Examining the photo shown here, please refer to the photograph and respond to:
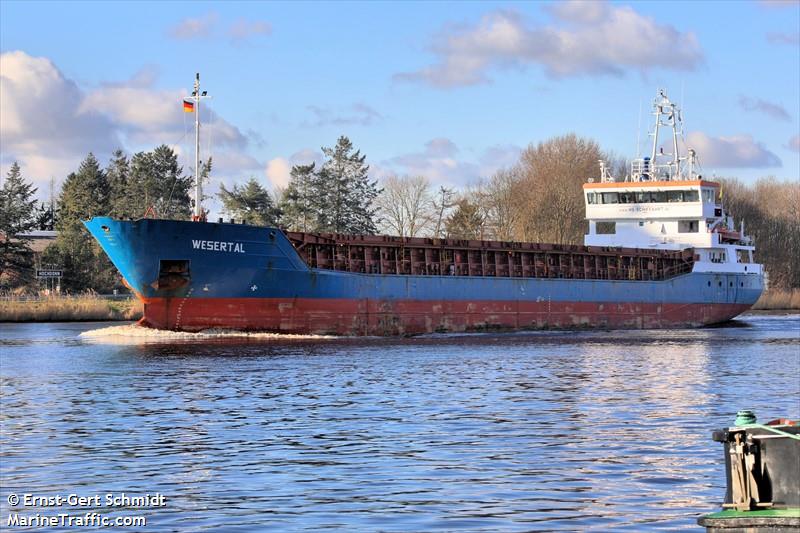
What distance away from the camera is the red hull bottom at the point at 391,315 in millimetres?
38156

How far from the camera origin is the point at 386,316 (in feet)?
138

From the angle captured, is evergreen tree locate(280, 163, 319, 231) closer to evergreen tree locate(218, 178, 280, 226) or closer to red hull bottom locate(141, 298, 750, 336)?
evergreen tree locate(218, 178, 280, 226)

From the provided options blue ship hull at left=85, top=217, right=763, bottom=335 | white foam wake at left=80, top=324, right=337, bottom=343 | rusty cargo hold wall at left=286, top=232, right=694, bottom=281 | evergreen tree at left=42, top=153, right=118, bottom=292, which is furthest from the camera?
evergreen tree at left=42, top=153, right=118, bottom=292

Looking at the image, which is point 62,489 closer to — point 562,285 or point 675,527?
point 675,527

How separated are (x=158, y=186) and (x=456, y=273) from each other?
51584 mm

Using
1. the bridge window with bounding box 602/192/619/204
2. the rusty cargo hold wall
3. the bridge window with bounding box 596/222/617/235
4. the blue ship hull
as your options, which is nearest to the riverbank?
the rusty cargo hold wall

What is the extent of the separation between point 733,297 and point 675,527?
49.1 m

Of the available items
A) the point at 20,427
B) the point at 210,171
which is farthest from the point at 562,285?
the point at 210,171

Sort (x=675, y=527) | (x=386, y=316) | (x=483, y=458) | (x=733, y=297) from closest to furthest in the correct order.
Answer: (x=675, y=527)
(x=483, y=458)
(x=386, y=316)
(x=733, y=297)

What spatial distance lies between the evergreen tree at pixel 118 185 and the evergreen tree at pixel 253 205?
854 cm

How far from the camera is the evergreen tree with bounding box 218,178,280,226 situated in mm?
90000

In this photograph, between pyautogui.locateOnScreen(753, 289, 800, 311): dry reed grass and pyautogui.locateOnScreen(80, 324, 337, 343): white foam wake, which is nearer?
pyautogui.locateOnScreen(80, 324, 337, 343): white foam wake

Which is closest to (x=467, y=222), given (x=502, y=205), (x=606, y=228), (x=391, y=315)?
(x=502, y=205)

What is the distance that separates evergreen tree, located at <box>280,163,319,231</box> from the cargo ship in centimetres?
3547
